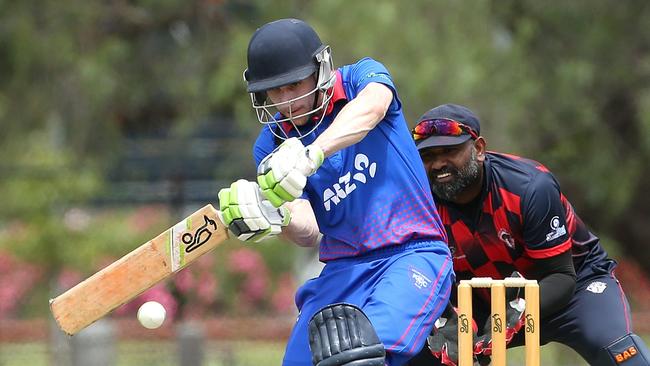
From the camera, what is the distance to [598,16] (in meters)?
13.6

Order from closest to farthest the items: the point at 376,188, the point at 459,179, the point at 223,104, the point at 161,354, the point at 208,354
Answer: the point at 376,188 → the point at 459,179 → the point at 208,354 → the point at 161,354 → the point at 223,104

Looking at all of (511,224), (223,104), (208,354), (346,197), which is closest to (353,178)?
(346,197)

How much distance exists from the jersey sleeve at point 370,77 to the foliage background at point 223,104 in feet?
18.5

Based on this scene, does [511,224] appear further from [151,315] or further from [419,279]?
[151,315]

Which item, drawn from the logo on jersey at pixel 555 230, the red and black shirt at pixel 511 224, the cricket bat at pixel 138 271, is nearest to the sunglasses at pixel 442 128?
the red and black shirt at pixel 511 224

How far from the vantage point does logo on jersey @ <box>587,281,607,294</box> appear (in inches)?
195

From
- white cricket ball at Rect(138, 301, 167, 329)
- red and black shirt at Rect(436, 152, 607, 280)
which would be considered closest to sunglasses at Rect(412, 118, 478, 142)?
red and black shirt at Rect(436, 152, 607, 280)

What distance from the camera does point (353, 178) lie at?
4.16 metres

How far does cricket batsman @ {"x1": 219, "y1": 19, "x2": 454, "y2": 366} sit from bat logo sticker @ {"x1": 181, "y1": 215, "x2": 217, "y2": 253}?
0.13 meters

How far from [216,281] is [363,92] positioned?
7207 millimetres

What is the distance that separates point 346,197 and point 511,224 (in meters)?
0.95

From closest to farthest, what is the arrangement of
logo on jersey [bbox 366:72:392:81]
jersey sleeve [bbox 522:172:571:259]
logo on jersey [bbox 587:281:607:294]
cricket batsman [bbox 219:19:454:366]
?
cricket batsman [bbox 219:19:454:366]
logo on jersey [bbox 366:72:392:81]
jersey sleeve [bbox 522:172:571:259]
logo on jersey [bbox 587:281:607:294]

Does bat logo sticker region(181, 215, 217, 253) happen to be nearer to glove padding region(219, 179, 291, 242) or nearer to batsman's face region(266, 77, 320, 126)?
glove padding region(219, 179, 291, 242)

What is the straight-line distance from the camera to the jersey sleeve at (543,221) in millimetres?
4676
